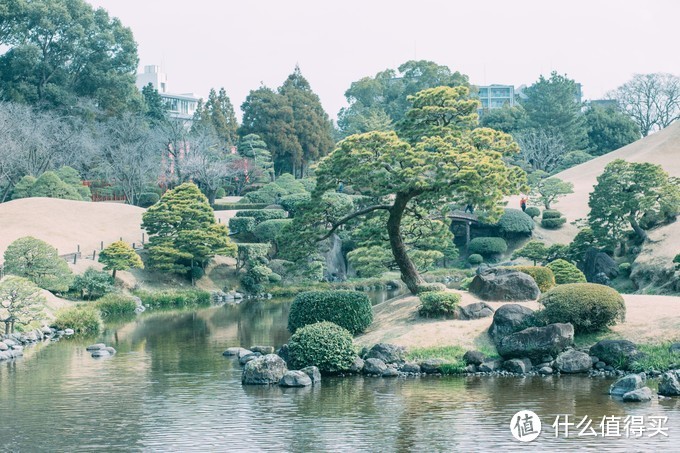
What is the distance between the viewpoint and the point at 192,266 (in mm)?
49812

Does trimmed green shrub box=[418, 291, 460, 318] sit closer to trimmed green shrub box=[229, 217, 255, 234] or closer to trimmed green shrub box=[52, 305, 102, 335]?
trimmed green shrub box=[52, 305, 102, 335]

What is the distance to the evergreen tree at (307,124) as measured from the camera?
7769 cm

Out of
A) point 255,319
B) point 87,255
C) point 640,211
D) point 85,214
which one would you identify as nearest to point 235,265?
point 87,255

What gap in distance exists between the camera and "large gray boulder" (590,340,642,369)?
22.5 m

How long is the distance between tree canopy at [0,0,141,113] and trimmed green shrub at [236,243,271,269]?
110 feet

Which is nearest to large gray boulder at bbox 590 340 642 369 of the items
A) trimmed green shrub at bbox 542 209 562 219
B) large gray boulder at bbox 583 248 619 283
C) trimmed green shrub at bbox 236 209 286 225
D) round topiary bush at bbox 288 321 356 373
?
round topiary bush at bbox 288 321 356 373

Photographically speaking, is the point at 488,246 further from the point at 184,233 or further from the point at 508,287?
the point at 508,287

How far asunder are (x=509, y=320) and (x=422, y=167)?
5357mm

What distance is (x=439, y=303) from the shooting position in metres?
25.7

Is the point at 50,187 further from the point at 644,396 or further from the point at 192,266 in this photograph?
the point at 644,396

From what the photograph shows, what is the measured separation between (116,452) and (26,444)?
75.0 inches

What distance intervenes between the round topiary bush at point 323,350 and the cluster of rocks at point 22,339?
9524mm

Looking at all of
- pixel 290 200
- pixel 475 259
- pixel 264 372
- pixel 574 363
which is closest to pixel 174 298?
pixel 290 200

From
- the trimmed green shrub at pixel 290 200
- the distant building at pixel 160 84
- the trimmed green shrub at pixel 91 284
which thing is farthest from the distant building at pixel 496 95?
the trimmed green shrub at pixel 91 284
